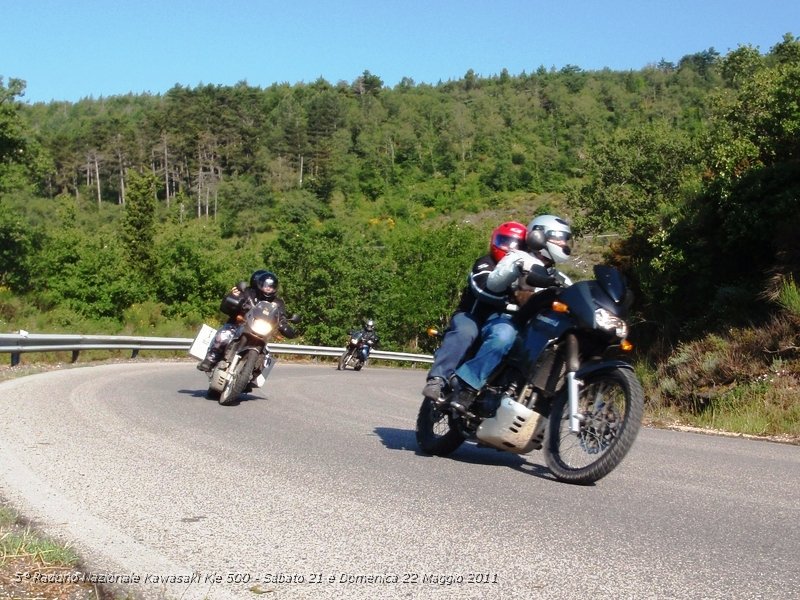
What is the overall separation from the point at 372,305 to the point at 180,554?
57764 millimetres

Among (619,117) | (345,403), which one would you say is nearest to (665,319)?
(345,403)

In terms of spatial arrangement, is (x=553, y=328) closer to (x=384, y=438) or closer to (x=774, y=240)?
(x=384, y=438)

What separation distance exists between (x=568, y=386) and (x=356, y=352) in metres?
25.1

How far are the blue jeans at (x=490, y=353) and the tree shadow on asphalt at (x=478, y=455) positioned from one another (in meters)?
0.70

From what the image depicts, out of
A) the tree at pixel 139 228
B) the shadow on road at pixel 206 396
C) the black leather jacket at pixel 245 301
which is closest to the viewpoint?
the black leather jacket at pixel 245 301

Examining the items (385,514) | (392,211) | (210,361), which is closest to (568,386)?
(385,514)

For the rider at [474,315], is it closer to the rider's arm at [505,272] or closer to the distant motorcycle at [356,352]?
the rider's arm at [505,272]

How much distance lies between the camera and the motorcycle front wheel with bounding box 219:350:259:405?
11344 millimetres

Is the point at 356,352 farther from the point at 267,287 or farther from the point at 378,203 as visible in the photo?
the point at 378,203

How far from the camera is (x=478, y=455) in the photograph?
7.15 meters

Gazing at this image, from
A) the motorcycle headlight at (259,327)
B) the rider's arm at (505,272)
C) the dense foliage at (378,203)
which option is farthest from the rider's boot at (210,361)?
the dense foliage at (378,203)

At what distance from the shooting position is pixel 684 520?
4730 millimetres

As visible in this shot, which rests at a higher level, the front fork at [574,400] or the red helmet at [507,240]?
the red helmet at [507,240]

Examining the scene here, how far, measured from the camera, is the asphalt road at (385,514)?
3590mm
